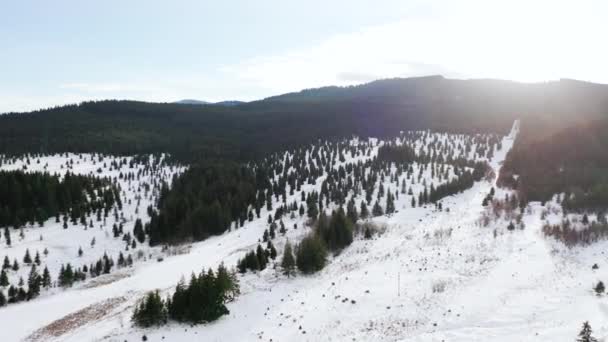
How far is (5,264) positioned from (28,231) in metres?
23.8

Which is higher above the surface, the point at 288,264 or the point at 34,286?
the point at 288,264

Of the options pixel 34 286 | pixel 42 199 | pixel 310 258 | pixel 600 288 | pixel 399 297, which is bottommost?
pixel 34 286

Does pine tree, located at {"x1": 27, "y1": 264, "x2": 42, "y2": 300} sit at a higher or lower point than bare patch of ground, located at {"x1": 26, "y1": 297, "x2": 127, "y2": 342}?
lower

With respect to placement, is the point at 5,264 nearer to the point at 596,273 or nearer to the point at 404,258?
the point at 404,258

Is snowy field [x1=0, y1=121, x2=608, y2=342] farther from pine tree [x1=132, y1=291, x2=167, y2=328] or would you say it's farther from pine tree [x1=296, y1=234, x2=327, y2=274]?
pine tree [x1=296, y1=234, x2=327, y2=274]

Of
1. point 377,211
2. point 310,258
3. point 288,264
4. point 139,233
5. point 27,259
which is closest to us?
point 288,264

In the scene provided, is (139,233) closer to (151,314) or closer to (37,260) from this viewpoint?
(37,260)

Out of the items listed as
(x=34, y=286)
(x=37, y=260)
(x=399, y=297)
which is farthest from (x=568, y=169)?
(x=37, y=260)

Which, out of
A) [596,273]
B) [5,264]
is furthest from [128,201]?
[596,273]

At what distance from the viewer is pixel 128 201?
367 ft

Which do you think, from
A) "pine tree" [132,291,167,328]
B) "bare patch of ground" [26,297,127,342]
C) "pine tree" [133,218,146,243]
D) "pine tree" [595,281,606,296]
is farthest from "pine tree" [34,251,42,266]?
"pine tree" [595,281,606,296]

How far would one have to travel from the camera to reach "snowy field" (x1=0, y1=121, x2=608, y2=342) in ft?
78.3

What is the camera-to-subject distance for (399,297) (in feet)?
92.5

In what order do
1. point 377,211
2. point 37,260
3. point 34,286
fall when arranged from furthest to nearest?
point 377,211
point 37,260
point 34,286
